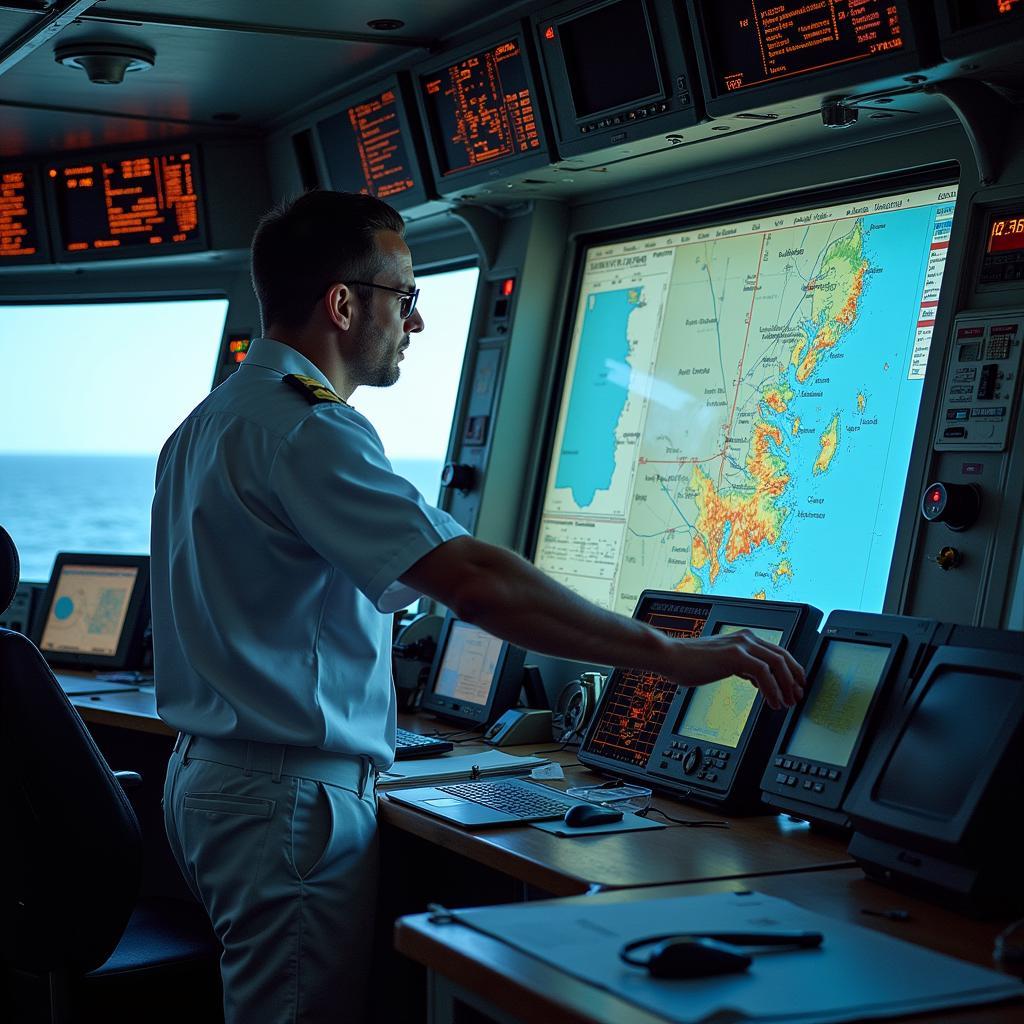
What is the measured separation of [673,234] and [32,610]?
8.56ft

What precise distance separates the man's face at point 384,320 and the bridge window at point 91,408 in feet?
8.37

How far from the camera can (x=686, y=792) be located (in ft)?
7.40

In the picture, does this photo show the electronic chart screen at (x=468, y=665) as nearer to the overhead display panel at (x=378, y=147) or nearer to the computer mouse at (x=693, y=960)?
the overhead display panel at (x=378, y=147)

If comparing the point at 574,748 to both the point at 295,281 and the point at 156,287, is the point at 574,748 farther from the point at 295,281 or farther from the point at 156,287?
the point at 156,287

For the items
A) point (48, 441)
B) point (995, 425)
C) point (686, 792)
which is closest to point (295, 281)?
point (686, 792)

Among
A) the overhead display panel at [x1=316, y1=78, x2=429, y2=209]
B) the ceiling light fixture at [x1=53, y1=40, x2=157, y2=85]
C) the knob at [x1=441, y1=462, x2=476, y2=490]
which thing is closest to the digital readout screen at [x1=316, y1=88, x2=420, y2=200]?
the overhead display panel at [x1=316, y1=78, x2=429, y2=209]

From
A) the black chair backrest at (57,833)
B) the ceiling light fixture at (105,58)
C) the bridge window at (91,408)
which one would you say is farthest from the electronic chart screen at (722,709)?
the bridge window at (91,408)

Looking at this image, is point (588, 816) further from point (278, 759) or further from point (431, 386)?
point (431, 386)

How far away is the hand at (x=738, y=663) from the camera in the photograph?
1.96 metres

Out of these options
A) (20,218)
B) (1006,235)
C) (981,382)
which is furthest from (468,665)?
(20,218)

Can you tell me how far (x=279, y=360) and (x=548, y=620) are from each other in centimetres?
65

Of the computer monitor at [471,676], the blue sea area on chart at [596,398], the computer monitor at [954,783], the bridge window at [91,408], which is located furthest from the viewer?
the bridge window at [91,408]

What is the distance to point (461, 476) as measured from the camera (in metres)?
3.59

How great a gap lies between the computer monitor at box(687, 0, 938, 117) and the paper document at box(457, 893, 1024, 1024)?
1461mm
